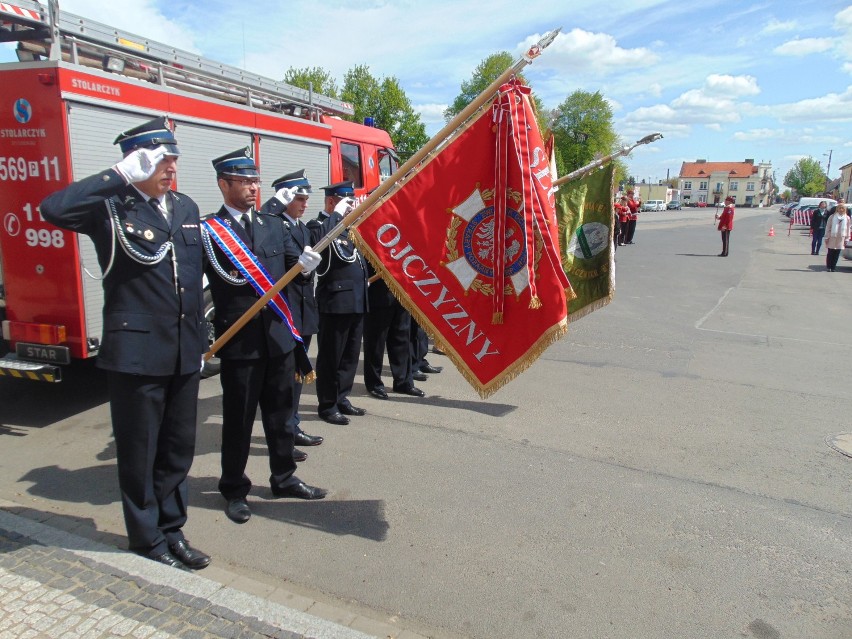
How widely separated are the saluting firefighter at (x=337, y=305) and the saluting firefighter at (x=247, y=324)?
4.09 ft

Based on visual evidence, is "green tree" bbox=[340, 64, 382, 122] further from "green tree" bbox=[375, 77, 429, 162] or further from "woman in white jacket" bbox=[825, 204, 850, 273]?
"woman in white jacket" bbox=[825, 204, 850, 273]

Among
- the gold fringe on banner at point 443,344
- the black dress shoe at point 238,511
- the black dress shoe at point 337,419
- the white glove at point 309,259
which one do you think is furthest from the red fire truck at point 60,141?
the gold fringe on banner at point 443,344

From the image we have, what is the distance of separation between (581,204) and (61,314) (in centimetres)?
450

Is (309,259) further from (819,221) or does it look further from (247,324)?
(819,221)

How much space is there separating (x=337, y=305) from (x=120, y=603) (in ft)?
9.18

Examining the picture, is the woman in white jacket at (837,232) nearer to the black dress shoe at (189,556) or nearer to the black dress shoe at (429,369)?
the black dress shoe at (429,369)

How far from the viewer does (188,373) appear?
10.5 ft

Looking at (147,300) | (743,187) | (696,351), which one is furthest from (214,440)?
(743,187)

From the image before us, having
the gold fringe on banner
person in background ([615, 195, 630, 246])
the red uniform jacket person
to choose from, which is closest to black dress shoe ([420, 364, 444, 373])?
the gold fringe on banner

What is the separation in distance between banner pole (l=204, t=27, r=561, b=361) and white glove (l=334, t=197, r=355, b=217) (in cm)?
164

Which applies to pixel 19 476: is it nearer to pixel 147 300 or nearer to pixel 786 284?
pixel 147 300

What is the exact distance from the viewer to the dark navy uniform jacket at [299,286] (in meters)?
4.23

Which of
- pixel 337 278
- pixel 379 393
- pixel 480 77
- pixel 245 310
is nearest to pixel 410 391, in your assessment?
pixel 379 393

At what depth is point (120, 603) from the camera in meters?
2.76
